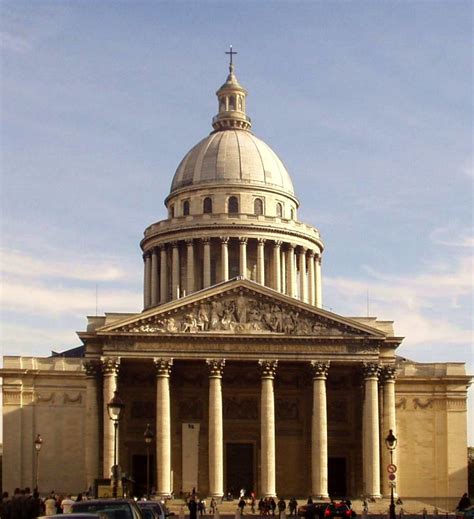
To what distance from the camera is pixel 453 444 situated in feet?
317

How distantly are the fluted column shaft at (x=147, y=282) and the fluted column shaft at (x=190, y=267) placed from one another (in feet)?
17.2

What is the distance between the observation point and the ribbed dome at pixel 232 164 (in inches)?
4646

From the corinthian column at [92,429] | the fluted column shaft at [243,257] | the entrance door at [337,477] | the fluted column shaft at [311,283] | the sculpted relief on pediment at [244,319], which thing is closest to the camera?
the sculpted relief on pediment at [244,319]

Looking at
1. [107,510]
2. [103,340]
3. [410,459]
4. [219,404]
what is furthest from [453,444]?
[107,510]

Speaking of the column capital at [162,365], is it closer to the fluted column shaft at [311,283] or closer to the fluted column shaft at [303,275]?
the fluted column shaft at [303,275]

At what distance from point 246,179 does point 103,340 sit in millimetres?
36111

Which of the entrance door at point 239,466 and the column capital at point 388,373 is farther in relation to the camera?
the entrance door at point 239,466

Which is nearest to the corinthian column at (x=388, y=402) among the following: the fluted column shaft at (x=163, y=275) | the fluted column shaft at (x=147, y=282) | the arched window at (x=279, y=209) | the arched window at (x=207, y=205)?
the fluted column shaft at (x=163, y=275)

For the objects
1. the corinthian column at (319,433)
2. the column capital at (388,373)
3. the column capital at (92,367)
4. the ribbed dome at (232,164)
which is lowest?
the corinthian column at (319,433)

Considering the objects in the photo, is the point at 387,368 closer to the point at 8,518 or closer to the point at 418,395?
the point at 418,395

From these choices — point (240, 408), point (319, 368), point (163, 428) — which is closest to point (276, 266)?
point (240, 408)

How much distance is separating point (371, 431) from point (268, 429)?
24.0 feet

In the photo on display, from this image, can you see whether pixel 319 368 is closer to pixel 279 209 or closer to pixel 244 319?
pixel 244 319

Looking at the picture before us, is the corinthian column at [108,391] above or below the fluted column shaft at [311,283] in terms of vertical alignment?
below
